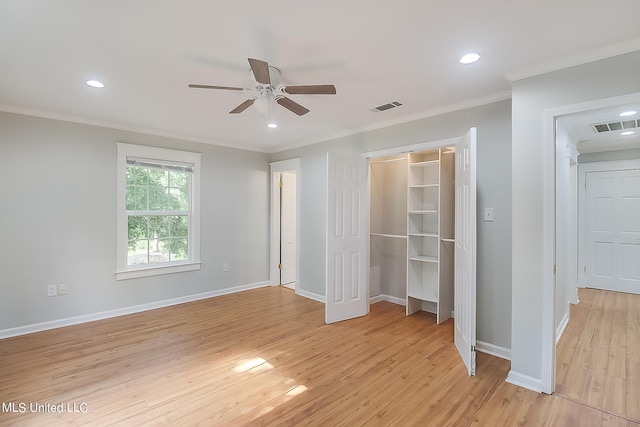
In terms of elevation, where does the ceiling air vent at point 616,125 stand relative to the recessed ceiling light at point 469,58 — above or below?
below

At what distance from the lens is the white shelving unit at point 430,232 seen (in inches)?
147

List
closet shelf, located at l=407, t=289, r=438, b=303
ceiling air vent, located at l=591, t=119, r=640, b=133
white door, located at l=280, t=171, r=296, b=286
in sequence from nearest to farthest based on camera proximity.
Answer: ceiling air vent, located at l=591, t=119, r=640, b=133 → closet shelf, located at l=407, t=289, r=438, b=303 → white door, located at l=280, t=171, r=296, b=286

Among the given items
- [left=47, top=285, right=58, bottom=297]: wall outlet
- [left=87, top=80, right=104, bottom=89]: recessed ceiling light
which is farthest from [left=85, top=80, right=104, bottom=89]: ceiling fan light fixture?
[left=47, top=285, right=58, bottom=297]: wall outlet

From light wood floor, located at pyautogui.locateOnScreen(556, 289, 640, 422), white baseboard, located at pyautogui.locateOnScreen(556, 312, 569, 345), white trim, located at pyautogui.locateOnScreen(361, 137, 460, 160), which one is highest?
white trim, located at pyautogui.locateOnScreen(361, 137, 460, 160)

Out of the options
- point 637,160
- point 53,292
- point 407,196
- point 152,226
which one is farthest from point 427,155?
point 53,292

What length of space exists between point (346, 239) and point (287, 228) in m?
2.19

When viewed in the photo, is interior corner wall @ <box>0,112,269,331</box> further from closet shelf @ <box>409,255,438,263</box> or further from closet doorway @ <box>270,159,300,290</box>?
closet shelf @ <box>409,255,438,263</box>

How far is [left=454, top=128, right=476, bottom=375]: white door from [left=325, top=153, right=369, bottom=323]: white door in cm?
127

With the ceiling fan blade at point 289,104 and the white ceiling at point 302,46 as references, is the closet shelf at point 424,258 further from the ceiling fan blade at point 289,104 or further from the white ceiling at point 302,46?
the ceiling fan blade at point 289,104

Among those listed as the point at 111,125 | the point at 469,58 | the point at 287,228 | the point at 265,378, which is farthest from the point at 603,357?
the point at 111,125

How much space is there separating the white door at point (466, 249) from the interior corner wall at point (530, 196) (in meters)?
0.30

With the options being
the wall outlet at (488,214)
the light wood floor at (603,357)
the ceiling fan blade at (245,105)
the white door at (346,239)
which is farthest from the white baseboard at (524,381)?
the ceiling fan blade at (245,105)

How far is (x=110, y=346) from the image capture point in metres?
3.12

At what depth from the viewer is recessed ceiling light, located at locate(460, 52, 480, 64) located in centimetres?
217
